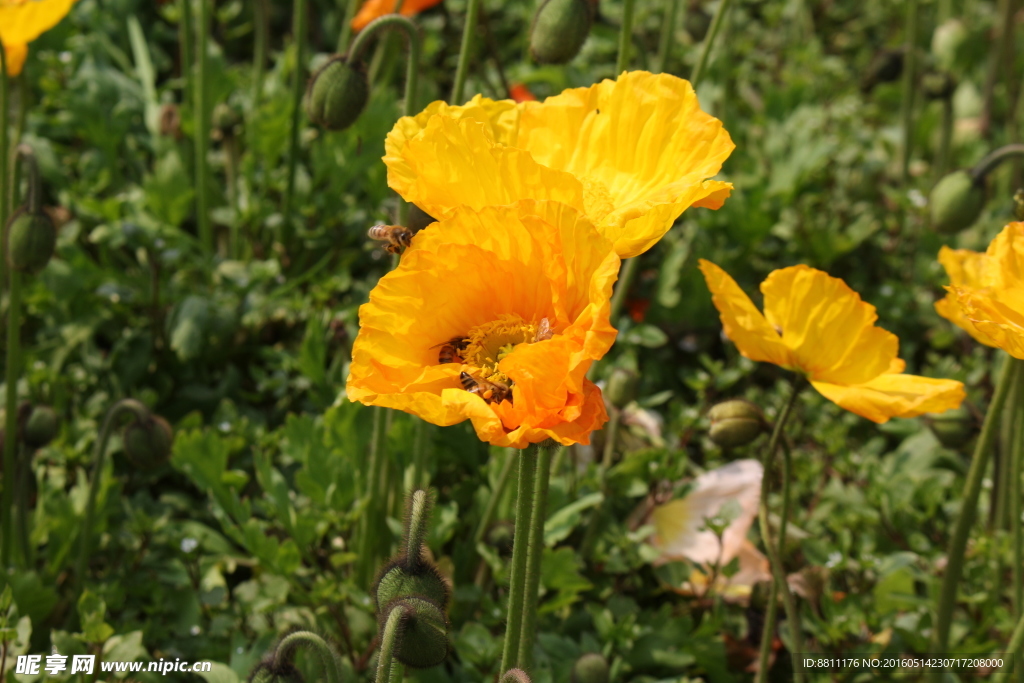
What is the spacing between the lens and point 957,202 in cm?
241

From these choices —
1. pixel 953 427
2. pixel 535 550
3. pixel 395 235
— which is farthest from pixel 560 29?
pixel 953 427

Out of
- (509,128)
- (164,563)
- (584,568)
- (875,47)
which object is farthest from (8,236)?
(875,47)

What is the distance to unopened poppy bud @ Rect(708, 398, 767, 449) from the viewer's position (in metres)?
1.72

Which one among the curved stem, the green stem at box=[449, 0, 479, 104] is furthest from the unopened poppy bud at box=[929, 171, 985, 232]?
the green stem at box=[449, 0, 479, 104]

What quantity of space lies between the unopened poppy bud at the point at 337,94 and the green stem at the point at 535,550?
A: 0.95 meters

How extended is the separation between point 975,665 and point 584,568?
751 mm

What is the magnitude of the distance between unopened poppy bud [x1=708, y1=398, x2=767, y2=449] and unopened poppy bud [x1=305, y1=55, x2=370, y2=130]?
924mm

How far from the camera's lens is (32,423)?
201 centimetres

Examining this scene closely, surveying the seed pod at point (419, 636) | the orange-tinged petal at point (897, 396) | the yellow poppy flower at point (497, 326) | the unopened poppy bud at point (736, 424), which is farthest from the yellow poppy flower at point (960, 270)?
the seed pod at point (419, 636)

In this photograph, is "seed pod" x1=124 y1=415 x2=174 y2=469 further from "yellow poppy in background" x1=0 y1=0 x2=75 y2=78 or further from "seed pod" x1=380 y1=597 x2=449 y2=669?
"seed pod" x1=380 y1=597 x2=449 y2=669

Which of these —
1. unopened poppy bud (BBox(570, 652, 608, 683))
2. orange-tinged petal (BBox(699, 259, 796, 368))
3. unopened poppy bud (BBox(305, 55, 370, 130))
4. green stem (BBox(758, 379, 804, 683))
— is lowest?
unopened poppy bud (BBox(570, 652, 608, 683))

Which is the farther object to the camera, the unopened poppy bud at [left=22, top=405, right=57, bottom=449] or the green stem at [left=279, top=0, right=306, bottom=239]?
the green stem at [left=279, top=0, right=306, bottom=239]

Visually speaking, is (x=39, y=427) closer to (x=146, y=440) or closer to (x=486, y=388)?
(x=146, y=440)

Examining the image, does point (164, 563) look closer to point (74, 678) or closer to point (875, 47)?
point (74, 678)
